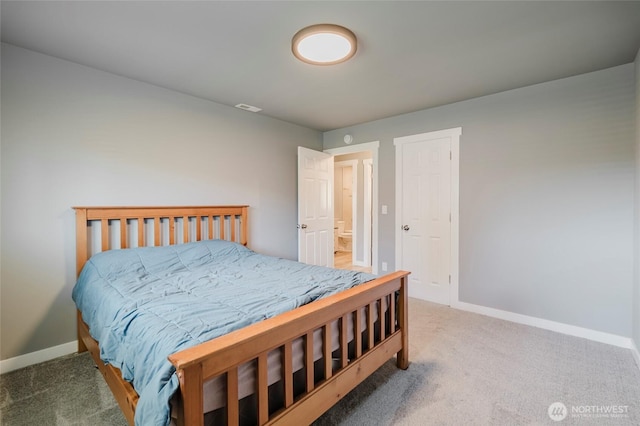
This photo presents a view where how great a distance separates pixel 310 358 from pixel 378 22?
2.02 m

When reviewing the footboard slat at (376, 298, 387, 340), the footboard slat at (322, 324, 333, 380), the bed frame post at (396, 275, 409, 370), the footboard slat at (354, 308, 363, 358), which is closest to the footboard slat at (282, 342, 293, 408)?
the footboard slat at (322, 324, 333, 380)

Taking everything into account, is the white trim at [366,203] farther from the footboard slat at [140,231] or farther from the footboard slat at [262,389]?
the footboard slat at [262,389]

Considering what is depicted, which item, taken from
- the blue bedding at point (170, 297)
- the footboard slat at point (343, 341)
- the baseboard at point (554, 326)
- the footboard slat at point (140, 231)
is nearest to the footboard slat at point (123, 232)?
the footboard slat at point (140, 231)

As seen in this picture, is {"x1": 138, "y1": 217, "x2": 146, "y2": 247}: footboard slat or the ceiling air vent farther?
the ceiling air vent

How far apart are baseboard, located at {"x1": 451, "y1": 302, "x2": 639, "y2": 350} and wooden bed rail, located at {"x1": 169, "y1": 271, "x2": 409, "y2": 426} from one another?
5.23ft

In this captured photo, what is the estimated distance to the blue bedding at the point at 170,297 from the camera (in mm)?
1194

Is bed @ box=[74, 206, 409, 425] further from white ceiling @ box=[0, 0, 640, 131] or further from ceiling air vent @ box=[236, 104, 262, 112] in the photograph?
ceiling air vent @ box=[236, 104, 262, 112]

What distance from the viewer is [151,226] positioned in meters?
2.88

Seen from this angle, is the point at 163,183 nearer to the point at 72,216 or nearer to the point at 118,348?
the point at 72,216

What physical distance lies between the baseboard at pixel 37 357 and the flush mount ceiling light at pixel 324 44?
299 centimetres

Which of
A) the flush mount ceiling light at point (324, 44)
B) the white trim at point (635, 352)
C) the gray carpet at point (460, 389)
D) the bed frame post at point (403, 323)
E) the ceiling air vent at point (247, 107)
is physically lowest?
the gray carpet at point (460, 389)

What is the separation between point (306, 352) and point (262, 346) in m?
0.31

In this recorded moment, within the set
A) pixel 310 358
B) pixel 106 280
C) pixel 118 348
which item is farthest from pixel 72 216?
pixel 310 358

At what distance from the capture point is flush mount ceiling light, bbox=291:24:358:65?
1927 mm
